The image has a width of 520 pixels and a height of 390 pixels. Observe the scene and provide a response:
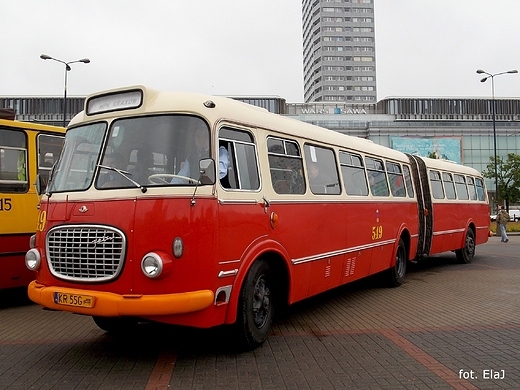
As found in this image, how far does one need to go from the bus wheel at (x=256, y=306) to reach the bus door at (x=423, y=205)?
6.68 meters

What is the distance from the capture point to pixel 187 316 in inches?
192

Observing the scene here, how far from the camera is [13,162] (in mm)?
8117

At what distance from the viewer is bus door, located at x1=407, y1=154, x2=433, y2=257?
11.6 metres

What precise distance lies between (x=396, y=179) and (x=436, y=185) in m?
2.72

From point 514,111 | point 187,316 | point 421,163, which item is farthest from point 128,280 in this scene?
point 514,111

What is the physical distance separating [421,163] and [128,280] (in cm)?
923

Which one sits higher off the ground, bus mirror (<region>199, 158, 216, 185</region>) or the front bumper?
bus mirror (<region>199, 158, 216, 185</region>)

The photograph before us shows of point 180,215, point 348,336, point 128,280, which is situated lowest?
point 348,336

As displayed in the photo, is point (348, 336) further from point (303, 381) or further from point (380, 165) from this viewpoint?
point (380, 165)

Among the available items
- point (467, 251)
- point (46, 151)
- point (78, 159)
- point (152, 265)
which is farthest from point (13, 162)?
point (467, 251)

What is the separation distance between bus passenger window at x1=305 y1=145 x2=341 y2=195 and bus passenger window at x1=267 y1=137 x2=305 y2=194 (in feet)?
0.91

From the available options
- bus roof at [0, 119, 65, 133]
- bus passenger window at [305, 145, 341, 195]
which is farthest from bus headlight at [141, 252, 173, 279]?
bus roof at [0, 119, 65, 133]

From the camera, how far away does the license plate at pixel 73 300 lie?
4844 millimetres

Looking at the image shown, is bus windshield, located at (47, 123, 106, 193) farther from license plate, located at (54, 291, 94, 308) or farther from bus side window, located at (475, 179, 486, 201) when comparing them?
bus side window, located at (475, 179, 486, 201)
